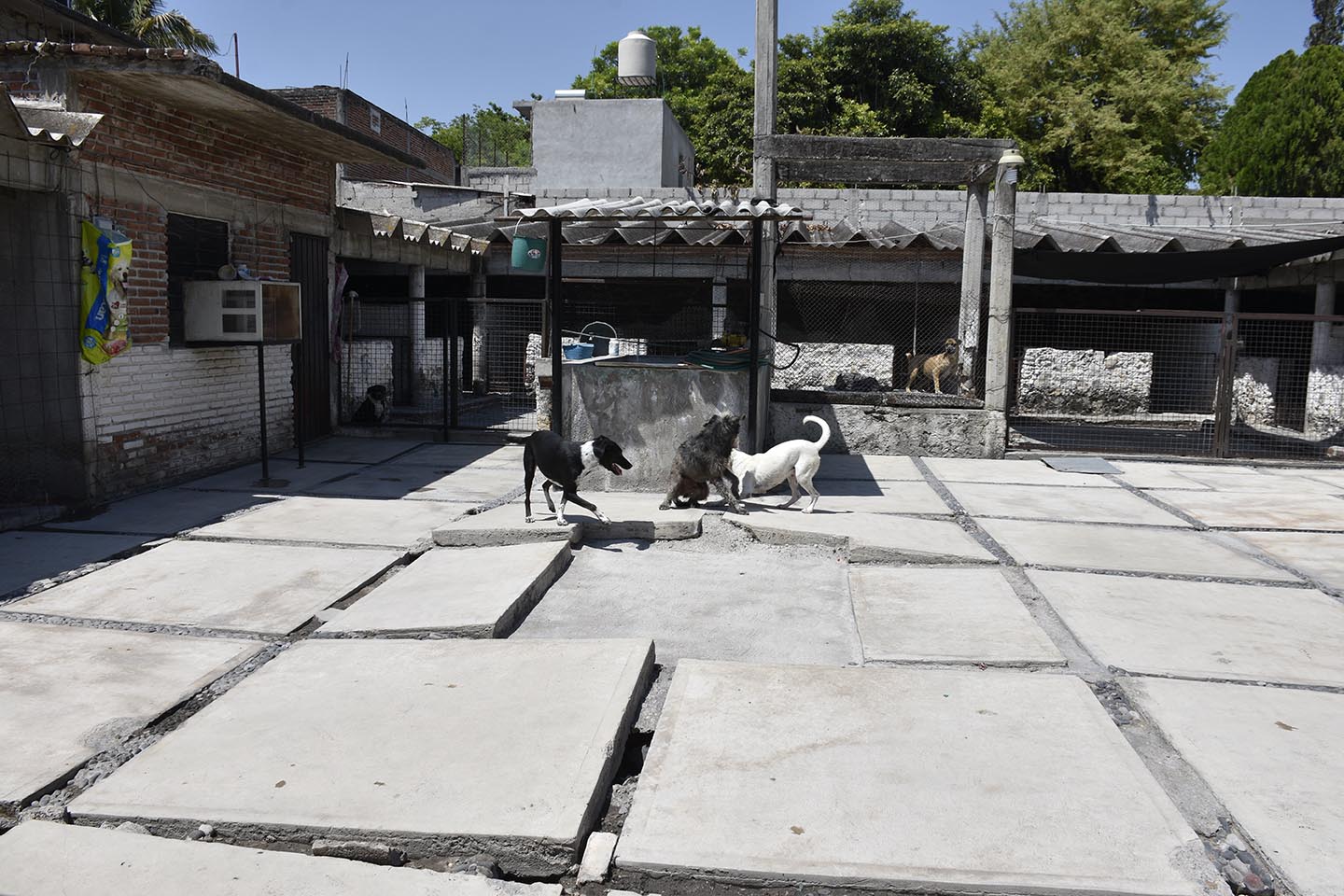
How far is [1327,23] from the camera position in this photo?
35344 millimetres

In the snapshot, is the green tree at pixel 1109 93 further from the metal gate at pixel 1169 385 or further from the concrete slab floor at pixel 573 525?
the concrete slab floor at pixel 573 525

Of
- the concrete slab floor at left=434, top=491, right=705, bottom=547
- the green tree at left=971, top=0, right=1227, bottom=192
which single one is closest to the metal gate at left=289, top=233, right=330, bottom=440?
the concrete slab floor at left=434, top=491, right=705, bottom=547

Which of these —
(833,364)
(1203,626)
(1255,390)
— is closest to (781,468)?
(1203,626)

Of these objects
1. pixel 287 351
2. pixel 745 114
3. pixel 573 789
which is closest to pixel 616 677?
pixel 573 789

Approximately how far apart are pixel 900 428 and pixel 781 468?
390cm

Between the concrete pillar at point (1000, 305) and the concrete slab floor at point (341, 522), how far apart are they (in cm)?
620

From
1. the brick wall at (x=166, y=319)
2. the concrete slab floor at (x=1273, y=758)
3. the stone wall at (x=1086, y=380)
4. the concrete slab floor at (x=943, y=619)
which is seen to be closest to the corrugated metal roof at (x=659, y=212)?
the concrete slab floor at (x=943, y=619)

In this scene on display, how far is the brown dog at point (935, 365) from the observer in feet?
43.6

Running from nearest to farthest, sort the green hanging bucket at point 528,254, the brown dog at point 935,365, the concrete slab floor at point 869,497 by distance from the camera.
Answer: the concrete slab floor at point 869,497 → the green hanging bucket at point 528,254 → the brown dog at point 935,365

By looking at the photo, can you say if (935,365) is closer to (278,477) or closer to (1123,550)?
(1123,550)

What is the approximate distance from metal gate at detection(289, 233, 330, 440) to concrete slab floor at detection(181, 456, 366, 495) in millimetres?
1139

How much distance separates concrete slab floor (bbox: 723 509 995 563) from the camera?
6273mm

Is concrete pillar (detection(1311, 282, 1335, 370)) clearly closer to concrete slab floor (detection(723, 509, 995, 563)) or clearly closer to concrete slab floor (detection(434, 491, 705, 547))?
concrete slab floor (detection(723, 509, 995, 563))

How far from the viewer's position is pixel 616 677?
13.1ft
